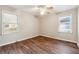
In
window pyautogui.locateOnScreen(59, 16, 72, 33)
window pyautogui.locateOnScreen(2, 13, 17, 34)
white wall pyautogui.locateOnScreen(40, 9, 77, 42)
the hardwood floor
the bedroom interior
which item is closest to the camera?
the hardwood floor

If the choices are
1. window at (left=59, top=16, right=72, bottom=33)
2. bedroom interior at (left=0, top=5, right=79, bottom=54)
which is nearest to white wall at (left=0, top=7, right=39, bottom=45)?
bedroom interior at (left=0, top=5, right=79, bottom=54)

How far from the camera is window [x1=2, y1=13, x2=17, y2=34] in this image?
2863 mm

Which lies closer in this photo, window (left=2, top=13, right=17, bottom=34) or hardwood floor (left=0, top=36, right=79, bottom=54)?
hardwood floor (left=0, top=36, right=79, bottom=54)

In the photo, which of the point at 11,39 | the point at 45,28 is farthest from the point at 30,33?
the point at 11,39

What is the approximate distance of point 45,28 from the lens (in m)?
5.28

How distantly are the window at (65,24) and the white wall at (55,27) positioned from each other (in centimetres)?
19

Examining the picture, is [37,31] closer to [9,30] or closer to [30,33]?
[30,33]

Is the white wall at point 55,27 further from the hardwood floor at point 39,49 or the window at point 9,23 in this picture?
the window at point 9,23

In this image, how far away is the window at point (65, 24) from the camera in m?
3.65

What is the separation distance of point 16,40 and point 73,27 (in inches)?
117

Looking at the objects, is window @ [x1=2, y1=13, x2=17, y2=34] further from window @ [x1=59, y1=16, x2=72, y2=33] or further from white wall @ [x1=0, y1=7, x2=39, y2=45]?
window @ [x1=59, y1=16, x2=72, y2=33]

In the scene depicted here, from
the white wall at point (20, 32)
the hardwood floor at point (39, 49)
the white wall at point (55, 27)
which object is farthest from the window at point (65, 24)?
the white wall at point (20, 32)

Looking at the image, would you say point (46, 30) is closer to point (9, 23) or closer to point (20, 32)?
point (20, 32)
